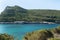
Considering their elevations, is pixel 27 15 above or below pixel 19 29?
below

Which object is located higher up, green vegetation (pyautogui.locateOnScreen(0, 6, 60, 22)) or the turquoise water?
the turquoise water

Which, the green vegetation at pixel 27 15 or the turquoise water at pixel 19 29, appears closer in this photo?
the turquoise water at pixel 19 29

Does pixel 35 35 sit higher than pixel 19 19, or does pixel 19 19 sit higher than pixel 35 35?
pixel 35 35

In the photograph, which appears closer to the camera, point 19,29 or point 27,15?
point 19,29

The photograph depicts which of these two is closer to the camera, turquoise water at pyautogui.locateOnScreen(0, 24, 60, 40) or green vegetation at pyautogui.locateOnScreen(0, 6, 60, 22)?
turquoise water at pyautogui.locateOnScreen(0, 24, 60, 40)

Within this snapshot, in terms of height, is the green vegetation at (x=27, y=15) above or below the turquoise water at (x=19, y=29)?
below

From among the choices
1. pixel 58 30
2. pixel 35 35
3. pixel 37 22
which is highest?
pixel 35 35

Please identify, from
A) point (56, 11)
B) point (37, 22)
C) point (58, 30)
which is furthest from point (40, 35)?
point (56, 11)

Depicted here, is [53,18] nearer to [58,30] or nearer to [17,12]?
[17,12]
